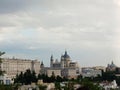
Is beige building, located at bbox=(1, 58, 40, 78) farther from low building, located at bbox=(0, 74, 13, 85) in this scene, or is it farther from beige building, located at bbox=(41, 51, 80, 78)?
low building, located at bbox=(0, 74, 13, 85)

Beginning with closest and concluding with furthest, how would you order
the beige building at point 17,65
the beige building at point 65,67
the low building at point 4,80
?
1. the low building at point 4,80
2. the beige building at point 17,65
3. the beige building at point 65,67

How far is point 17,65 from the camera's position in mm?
118125

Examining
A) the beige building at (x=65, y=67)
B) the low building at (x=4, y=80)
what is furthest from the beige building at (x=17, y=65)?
the low building at (x=4, y=80)

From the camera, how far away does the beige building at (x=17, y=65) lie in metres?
110

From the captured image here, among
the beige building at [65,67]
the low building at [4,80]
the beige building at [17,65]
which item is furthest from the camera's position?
the beige building at [65,67]

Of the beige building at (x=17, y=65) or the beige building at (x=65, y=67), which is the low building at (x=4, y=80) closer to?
the beige building at (x=17, y=65)

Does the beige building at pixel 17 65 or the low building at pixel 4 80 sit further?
the beige building at pixel 17 65

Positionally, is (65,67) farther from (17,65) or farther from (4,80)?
(4,80)

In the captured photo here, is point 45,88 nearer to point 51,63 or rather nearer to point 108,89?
point 108,89

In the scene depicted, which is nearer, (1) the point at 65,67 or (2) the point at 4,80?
(2) the point at 4,80

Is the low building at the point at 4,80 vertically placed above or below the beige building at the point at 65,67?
below

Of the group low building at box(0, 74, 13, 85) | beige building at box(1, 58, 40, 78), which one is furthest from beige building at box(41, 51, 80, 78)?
low building at box(0, 74, 13, 85)

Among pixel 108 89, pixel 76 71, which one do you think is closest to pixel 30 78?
pixel 108 89

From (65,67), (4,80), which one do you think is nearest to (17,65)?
(65,67)
